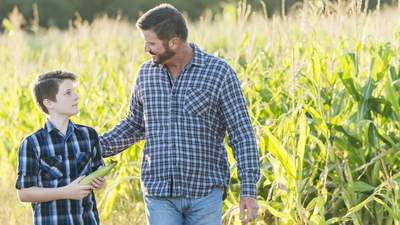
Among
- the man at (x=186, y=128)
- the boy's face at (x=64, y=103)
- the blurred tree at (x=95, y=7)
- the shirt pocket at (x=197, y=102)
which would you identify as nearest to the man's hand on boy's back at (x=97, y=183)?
the man at (x=186, y=128)

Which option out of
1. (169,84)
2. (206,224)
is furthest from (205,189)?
(169,84)

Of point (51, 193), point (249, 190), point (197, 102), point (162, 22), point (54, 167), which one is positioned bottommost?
point (249, 190)

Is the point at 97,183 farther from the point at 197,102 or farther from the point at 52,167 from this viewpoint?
the point at 197,102

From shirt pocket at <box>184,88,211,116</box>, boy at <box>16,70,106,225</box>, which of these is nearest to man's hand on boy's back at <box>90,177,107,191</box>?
boy at <box>16,70,106,225</box>

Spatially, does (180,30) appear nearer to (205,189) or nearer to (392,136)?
(205,189)

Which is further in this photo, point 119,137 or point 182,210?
Result: point 119,137

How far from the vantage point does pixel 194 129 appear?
2129mm

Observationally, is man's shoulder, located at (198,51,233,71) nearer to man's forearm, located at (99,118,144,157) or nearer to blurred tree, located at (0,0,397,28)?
man's forearm, located at (99,118,144,157)

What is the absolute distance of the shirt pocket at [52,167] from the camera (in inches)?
78.7

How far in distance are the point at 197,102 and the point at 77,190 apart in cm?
74

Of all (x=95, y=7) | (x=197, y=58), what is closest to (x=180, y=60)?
(x=197, y=58)

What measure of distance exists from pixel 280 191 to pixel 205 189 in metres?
0.76

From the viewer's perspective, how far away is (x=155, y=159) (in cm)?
216

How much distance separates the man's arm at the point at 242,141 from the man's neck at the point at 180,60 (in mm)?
239
